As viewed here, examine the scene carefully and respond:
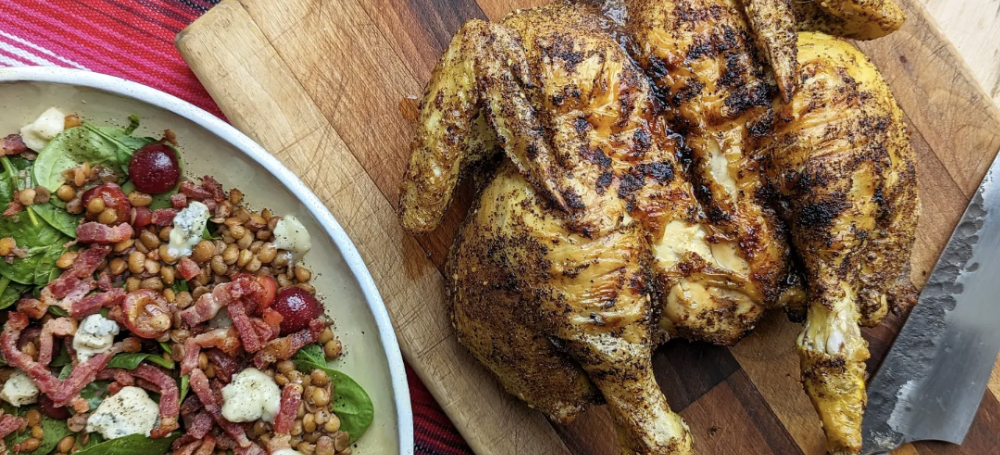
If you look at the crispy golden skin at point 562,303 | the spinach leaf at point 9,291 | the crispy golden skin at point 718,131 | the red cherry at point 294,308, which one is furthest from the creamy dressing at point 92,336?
the crispy golden skin at point 718,131

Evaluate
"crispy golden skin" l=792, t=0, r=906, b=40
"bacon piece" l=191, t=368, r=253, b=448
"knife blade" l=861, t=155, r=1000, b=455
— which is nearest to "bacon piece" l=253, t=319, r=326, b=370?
"bacon piece" l=191, t=368, r=253, b=448

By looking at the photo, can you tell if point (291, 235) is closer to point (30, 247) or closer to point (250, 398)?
point (250, 398)

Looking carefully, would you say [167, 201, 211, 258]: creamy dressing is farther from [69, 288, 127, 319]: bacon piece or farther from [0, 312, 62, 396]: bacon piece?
[0, 312, 62, 396]: bacon piece

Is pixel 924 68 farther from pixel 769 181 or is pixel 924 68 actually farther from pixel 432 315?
pixel 432 315

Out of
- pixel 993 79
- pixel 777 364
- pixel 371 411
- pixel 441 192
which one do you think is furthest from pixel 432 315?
pixel 993 79

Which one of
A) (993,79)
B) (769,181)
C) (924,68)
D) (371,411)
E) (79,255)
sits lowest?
(993,79)

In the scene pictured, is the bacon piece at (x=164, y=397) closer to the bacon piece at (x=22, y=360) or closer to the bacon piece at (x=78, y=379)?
the bacon piece at (x=78, y=379)

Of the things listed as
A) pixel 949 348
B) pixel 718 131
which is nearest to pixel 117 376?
pixel 718 131
